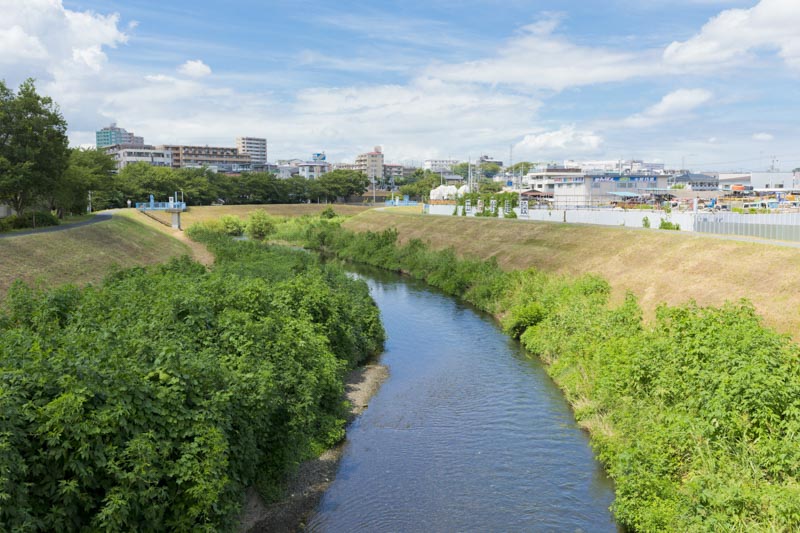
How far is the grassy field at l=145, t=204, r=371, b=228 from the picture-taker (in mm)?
124062

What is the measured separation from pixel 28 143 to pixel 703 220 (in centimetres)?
6000

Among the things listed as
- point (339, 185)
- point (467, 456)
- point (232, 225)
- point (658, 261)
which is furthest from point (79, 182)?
point (339, 185)

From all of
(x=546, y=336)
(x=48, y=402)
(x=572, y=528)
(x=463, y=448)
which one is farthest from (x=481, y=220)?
(x=48, y=402)

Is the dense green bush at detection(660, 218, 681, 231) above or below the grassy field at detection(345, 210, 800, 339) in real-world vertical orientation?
above

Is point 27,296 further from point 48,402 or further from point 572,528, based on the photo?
point 572,528

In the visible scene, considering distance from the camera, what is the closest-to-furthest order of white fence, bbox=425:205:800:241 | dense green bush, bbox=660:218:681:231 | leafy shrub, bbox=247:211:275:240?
1. white fence, bbox=425:205:800:241
2. dense green bush, bbox=660:218:681:231
3. leafy shrub, bbox=247:211:275:240

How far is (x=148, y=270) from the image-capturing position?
35.6m

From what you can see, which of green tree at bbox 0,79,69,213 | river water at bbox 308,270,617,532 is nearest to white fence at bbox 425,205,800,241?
river water at bbox 308,270,617,532

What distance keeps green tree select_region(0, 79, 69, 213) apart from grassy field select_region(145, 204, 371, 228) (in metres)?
52.8

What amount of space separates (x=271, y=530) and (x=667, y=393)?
1408 cm

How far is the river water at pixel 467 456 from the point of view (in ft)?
65.8

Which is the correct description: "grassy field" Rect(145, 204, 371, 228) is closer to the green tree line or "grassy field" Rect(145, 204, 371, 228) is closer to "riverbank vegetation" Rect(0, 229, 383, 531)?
the green tree line

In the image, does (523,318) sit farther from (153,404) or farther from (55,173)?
(55,173)

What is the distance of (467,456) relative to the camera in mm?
24562
